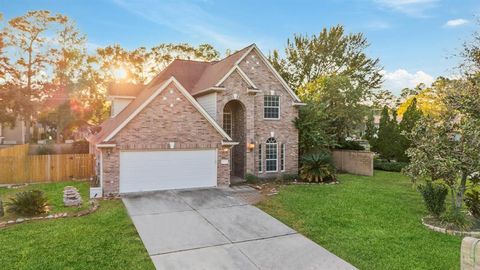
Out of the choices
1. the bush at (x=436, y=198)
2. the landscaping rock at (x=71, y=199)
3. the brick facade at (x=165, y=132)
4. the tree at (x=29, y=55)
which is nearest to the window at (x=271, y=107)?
the brick facade at (x=165, y=132)

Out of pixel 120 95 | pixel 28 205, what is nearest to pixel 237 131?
pixel 120 95

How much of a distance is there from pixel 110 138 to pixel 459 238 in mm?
13312

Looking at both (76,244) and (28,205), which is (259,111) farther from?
(76,244)

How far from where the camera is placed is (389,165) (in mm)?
24328

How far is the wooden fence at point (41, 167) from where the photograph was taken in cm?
1659

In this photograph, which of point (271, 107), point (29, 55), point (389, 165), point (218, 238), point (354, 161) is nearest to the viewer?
point (218, 238)

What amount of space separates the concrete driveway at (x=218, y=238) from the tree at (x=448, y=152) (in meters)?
4.96

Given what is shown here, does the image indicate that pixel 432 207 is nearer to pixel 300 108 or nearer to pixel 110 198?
pixel 300 108

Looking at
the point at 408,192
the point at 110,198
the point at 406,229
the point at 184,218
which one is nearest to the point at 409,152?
the point at 406,229

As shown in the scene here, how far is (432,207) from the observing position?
35.8 ft

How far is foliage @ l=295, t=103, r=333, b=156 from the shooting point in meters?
20.4

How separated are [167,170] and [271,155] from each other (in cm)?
707

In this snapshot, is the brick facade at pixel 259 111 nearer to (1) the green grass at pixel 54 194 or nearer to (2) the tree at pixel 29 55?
(1) the green grass at pixel 54 194

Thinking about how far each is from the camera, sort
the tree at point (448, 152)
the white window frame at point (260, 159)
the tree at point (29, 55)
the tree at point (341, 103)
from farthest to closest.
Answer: the tree at point (29, 55) < the tree at point (341, 103) < the white window frame at point (260, 159) < the tree at point (448, 152)
